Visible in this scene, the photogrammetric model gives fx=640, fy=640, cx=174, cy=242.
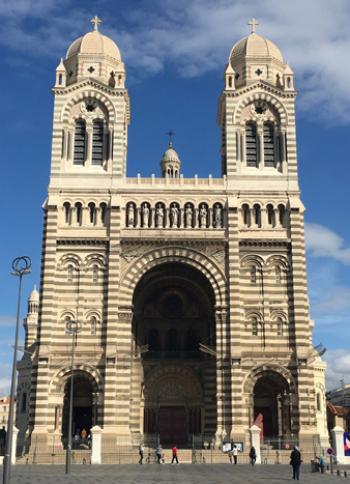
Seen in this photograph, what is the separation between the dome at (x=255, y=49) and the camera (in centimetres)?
5159

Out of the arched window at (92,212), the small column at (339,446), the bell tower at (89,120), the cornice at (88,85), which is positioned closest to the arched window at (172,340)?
the arched window at (92,212)

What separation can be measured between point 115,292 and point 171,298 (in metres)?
7.81

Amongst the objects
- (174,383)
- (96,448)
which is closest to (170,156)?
(174,383)

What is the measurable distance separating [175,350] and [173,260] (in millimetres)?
8282

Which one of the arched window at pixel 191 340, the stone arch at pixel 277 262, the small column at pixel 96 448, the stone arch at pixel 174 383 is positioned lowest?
the small column at pixel 96 448

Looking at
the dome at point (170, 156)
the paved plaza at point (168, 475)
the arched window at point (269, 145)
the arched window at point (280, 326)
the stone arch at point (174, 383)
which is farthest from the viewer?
the dome at point (170, 156)

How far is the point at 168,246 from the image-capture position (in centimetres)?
4634

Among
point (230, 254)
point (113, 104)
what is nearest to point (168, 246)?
point (230, 254)

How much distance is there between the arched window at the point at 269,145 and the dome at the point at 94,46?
13.6 meters

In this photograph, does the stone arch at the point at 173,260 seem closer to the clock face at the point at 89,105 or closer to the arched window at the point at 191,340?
the arched window at the point at 191,340

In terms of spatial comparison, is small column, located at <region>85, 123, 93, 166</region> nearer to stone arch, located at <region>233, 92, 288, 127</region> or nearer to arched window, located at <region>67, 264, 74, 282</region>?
arched window, located at <region>67, 264, 74, 282</region>

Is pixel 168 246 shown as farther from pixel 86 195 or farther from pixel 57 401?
pixel 57 401

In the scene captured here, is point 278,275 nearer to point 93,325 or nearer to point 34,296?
point 93,325

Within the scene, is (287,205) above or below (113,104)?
below
